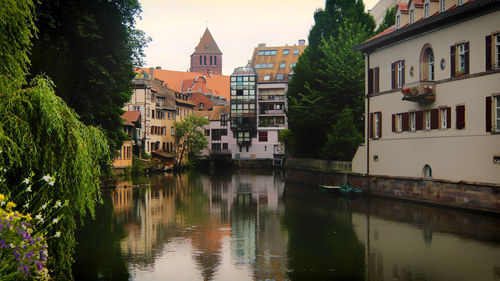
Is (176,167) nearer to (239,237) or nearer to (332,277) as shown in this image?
(239,237)

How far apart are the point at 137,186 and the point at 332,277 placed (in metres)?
38.0

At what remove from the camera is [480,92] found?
3050 cm

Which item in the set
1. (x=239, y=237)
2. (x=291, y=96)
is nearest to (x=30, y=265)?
(x=239, y=237)

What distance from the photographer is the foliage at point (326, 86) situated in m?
51.9

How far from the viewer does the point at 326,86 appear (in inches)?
2140

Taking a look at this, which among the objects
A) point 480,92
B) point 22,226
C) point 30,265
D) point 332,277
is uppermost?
point 480,92

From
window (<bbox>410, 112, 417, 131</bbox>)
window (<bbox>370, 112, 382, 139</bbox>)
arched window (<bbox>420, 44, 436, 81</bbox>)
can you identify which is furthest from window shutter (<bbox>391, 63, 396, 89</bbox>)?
arched window (<bbox>420, 44, 436, 81</bbox>)

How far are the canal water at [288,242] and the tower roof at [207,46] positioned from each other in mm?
147314

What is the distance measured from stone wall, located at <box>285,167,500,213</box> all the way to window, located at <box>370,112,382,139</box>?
293 centimetres

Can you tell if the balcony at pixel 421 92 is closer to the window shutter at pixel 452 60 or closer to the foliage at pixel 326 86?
the window shutter at pixel 452 60

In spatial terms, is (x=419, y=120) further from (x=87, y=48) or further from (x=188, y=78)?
(x=188, y=78)

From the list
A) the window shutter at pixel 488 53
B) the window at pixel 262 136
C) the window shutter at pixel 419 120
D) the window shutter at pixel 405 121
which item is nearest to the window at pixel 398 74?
the window shutter at pixel 405 121

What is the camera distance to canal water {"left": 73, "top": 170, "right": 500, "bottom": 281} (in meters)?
16.8

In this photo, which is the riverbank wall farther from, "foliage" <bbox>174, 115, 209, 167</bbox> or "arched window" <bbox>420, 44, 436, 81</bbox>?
"foliage" <bbox>174, 115, 209, 167</bbox>
